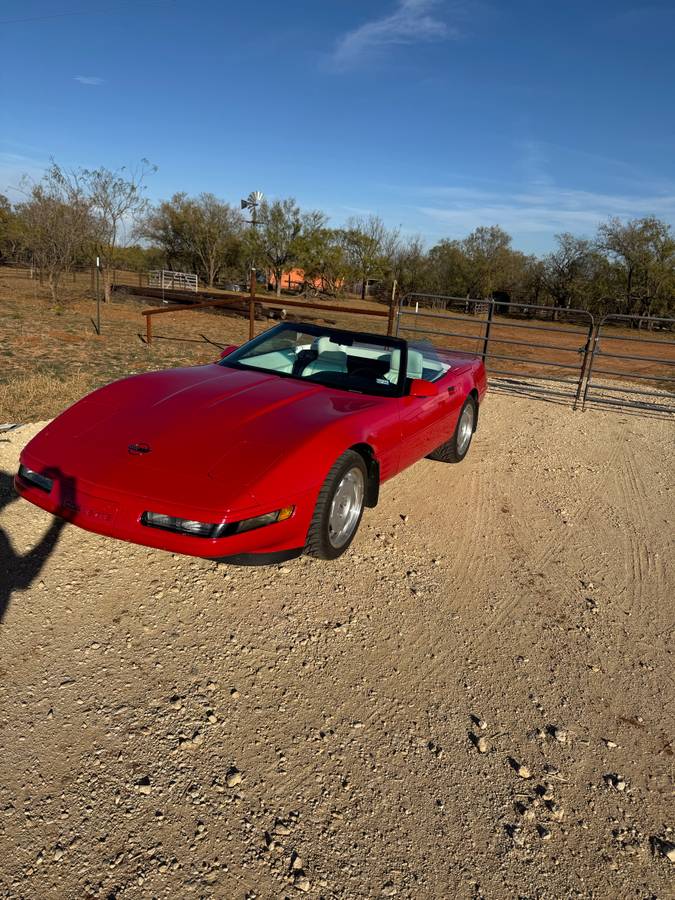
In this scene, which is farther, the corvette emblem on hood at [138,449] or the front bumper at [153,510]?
the corvette emblem on hood at [138,449]

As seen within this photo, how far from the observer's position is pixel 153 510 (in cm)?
262

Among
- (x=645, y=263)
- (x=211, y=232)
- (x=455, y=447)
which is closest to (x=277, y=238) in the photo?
(x=211, y=232)

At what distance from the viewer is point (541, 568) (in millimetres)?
3740

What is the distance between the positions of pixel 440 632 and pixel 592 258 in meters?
44.7

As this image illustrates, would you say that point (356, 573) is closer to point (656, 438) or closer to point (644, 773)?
point (644, 773)

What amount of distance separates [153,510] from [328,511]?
3.11 feet

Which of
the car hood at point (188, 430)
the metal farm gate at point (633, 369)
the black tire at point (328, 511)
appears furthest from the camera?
the metal farm gate at point (633, 369)

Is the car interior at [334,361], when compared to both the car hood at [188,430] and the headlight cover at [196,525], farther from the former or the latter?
the headlight cover at [196,525]

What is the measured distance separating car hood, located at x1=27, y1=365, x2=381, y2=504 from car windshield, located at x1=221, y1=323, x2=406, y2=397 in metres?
0.27

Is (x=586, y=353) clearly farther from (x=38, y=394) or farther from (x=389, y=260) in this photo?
(x=389, y=260)

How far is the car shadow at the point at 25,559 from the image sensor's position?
2.82 metres

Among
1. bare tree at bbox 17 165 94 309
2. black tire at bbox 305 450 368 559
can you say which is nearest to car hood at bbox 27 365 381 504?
black tire at bbox 305 450 368 559

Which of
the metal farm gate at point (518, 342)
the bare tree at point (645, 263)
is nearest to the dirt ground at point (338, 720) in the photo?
the metal farm gate at point (518, 342)

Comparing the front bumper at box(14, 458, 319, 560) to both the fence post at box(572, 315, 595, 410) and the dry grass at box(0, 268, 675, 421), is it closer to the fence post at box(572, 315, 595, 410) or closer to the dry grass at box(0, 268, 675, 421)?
the dry grass at box(0, 268, 675, 421)
